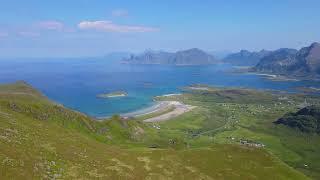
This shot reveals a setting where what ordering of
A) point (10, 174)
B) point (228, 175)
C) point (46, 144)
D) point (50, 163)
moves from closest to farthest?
point (10, 174) < point (50, 163) < point (46, 144) < point (228, 175)

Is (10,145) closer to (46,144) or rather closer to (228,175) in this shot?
(46,144)

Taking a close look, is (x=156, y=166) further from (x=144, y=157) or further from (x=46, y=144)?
(x=46, y=144)

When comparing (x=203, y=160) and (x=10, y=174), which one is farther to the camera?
(x=203, y=160)

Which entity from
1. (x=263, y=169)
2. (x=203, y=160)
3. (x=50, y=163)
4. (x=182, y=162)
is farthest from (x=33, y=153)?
(x=263, y=169)

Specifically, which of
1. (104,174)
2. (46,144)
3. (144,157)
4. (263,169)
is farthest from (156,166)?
(263,169)

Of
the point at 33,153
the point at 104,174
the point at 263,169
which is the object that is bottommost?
the point at 263,169

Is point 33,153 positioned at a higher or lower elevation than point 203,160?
higher

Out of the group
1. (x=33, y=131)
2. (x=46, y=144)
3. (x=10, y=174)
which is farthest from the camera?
(x=33, y=131)

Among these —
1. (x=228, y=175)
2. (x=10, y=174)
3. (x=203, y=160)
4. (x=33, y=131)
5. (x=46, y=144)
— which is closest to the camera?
(x=10, y=174)

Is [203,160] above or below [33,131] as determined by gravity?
below
